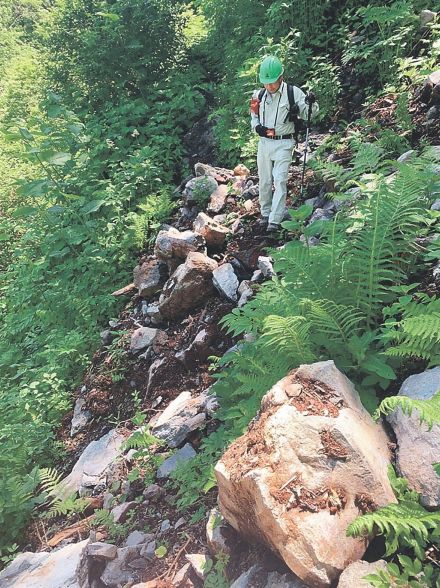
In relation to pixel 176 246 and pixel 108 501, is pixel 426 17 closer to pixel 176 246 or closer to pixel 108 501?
pixel 176 246

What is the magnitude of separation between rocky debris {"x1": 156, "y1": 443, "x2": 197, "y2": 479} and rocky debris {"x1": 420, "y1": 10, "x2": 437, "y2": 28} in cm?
683

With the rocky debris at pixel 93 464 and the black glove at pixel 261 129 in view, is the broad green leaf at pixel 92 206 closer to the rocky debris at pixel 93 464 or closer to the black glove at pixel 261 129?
the black glove at pixel 261 129

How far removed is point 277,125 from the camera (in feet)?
19.5

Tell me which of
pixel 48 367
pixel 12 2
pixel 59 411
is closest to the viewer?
pixel 59 411

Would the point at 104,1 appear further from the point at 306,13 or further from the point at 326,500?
the point at 326,500

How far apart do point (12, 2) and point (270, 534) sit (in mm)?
26227

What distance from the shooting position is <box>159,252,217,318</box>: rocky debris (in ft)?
19.3

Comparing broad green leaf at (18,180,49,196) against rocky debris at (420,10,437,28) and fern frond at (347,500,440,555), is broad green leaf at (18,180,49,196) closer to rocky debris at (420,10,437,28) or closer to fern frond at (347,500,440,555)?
rocky debris at (420,10,437,28)

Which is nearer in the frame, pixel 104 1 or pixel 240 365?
pixel 240 365

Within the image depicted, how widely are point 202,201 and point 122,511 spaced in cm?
478

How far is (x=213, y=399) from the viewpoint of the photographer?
440 cm

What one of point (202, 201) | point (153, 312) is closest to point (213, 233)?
point (202, 201)

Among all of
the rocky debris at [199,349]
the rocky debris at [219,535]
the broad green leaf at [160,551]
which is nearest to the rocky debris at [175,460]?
the broad green leaf at [160,551]

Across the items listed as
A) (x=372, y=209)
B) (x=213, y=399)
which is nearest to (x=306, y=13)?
(x=372, y=209)
